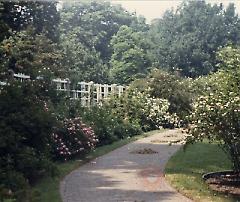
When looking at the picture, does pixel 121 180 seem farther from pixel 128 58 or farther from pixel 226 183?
pixel 128 58

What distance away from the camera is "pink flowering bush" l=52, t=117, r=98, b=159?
13.3 m

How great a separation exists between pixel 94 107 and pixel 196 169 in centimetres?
902

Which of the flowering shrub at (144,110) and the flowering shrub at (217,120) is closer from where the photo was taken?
the flowering shrub at (217,120)

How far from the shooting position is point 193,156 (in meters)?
14.8

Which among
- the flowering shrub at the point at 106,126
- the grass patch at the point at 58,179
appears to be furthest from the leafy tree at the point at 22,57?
the grass patch at the point at 58,179

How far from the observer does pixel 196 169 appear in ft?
40.9

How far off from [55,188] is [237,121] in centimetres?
425

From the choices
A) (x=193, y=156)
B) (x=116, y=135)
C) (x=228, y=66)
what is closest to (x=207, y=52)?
(x=116, y=135)

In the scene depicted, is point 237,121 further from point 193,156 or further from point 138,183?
point 193,156

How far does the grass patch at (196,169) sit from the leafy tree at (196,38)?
123ft

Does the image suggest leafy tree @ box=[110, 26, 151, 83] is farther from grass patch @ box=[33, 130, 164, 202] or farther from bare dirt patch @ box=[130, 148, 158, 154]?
grass patch @ box=[33, 130, 164, 202]

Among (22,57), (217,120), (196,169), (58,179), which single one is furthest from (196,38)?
(58,179)

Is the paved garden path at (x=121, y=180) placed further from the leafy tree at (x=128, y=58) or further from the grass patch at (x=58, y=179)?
the leafy tree at (x=128, y=58)

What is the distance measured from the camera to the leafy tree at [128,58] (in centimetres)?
5022
